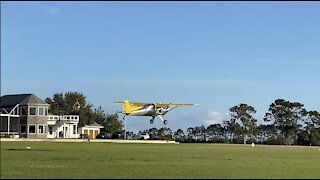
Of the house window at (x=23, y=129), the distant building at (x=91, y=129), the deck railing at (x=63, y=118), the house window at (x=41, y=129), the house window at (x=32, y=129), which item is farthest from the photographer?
the distant building at (x=91, y=129)

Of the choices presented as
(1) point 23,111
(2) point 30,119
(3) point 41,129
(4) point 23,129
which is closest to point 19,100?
(1) point 23,111

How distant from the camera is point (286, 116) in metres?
115

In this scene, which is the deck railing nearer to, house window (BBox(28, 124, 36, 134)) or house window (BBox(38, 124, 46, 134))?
house window (BBox(38, 124, 46, 134))

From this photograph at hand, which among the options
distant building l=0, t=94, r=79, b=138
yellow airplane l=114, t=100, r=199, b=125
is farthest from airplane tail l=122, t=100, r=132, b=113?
distant building l=0, t=94, r=79, b=138

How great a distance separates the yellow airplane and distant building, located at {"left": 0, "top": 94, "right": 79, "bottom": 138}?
13.5 metres

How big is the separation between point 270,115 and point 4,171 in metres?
96.7

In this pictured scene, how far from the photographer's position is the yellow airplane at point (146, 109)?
9900 cm

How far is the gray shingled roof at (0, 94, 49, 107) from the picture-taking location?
108 metres

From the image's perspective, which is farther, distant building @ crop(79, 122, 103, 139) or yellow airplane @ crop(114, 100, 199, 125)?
distant building @ crop(79, 122, 103, 139)

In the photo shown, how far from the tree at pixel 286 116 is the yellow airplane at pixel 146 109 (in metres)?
22.0

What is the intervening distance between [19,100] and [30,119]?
5655 millimetres

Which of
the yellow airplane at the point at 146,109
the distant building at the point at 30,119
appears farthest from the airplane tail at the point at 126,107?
the distant building at the point at 30,119

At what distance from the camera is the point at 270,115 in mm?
117375

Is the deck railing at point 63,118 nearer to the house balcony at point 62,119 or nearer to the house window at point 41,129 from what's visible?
the house balcony at point 62,119
